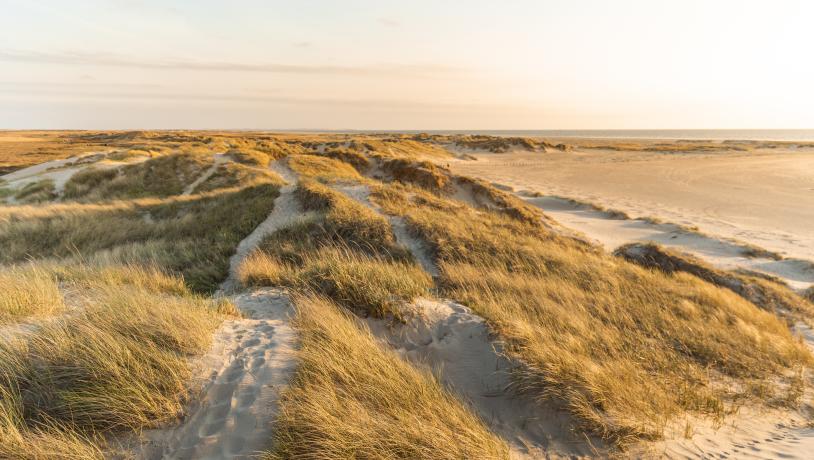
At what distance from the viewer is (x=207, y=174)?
21.6 meters

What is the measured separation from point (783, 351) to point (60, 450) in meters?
8.43

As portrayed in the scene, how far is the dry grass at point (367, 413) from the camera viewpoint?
2.65m

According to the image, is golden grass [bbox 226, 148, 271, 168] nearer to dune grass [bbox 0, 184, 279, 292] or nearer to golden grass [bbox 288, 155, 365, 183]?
golden grass [bbox 288, 155, 365, 183]

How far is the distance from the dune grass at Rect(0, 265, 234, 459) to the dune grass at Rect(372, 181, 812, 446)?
10.5 feet

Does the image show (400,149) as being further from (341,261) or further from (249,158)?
(341,261)

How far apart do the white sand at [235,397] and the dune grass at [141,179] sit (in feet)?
61.4

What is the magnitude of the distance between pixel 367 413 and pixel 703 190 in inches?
1276

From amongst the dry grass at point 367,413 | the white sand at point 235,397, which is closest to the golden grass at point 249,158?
the white sand at point 235,397

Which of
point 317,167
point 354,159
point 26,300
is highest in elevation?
point 354,159

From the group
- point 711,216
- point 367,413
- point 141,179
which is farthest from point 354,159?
point 367,413

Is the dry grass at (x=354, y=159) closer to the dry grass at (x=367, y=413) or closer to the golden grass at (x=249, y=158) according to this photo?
the golden grass at (x=249, y=158)

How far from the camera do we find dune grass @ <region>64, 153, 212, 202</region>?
65.1 ft

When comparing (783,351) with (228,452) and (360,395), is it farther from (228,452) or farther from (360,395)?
(228,452)

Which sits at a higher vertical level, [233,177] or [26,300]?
[233,177]
